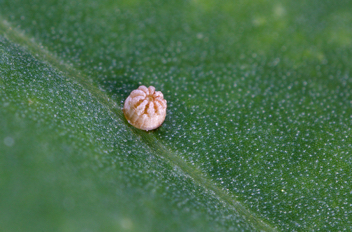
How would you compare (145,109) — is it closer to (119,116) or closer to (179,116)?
(119,116)

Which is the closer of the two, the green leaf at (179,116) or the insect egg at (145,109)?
the green leaf at (179,116)

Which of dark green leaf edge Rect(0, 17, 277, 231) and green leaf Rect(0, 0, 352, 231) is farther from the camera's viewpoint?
dark green leaf edge Rect(0, 17, 277, 231)

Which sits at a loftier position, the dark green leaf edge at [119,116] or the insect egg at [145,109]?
the insect egg at [145,109]

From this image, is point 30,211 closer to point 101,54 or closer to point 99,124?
point 99,124

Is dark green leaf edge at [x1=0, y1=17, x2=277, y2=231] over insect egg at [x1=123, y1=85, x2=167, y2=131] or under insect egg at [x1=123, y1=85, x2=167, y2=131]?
under

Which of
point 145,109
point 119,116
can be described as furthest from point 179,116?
point 119,116
